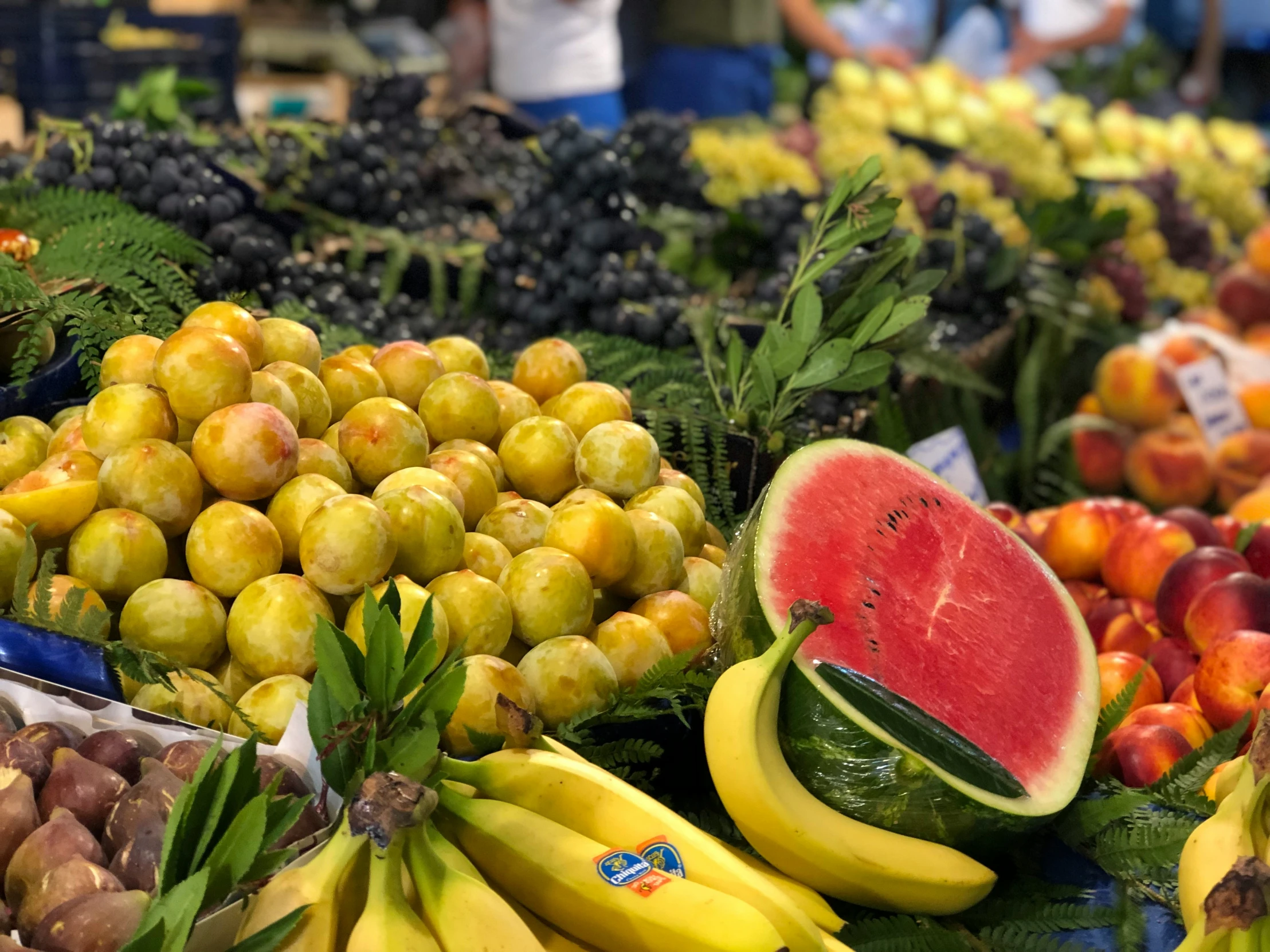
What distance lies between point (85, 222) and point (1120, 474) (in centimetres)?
219

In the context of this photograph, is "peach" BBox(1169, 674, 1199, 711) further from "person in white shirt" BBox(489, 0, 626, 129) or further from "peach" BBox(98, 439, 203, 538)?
"person in white shirt" BBox(489, 0, 626, 129)

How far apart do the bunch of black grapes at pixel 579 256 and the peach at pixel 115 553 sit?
107 centimetres

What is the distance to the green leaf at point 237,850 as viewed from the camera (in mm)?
721

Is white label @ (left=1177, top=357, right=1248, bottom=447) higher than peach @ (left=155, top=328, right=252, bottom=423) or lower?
lower

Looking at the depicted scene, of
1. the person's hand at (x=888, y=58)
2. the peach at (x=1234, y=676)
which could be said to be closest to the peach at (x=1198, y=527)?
the peach at (x=1234, y=676)

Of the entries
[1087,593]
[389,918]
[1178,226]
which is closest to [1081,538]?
[1087,593]

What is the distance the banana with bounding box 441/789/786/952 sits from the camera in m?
0.79

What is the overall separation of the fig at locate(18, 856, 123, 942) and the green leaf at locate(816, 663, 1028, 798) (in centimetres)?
56

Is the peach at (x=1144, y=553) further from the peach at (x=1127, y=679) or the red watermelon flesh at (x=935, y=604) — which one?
the red watermelon flesh at (x=935, y=604)

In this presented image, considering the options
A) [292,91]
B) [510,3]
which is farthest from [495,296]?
[292,91]

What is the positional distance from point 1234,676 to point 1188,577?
241 millimetres

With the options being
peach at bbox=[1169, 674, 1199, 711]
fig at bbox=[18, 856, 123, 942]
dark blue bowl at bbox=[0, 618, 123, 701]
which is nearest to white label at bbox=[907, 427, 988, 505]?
peach at bbox=[1169, 674, 1199, 711]

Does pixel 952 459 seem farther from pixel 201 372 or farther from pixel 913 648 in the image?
pixel 201 372

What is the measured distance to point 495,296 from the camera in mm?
2150
